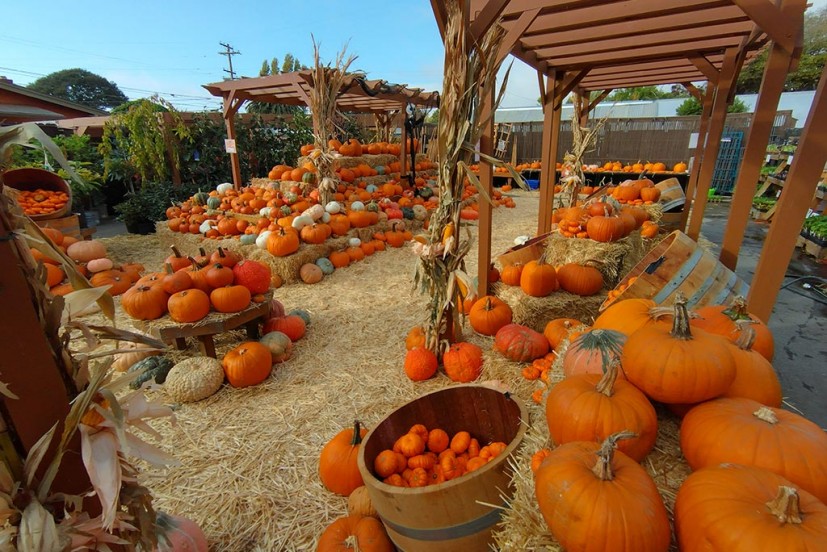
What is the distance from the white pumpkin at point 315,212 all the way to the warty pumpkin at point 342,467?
452 cm

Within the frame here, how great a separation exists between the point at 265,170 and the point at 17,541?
39.5 ft

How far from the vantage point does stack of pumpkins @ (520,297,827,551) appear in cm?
85

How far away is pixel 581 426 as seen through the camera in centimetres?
125

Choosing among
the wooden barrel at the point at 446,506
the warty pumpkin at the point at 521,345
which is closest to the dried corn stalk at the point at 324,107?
the warty pumpkin at the point at 521,345

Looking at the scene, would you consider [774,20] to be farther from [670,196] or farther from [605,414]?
[670,196]

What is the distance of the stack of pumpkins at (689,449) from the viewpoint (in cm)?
85

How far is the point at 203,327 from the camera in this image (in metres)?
2.97

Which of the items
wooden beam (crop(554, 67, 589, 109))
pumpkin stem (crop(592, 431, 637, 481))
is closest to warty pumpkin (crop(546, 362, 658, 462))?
pumpkin stem (crop(592, 431, 637, 481))

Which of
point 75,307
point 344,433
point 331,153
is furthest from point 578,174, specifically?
point 75,307

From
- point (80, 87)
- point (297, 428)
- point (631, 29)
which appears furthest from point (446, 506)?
point (80, 87)

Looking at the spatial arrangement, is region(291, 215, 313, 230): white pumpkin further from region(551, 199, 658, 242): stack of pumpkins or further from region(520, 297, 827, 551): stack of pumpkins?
region(520, 297, 827, 551): stack of pumpkins

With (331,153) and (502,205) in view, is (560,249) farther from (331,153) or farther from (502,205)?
(502,205)

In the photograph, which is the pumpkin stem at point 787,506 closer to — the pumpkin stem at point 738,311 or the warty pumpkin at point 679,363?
the warty pumpkin at point 679,363

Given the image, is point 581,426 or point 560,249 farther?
point 560,249
